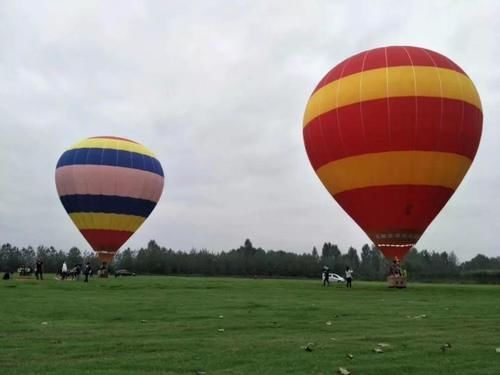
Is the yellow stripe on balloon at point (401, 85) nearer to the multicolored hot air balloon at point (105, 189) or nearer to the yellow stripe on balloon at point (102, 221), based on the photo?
the multicolored hot air balloon at point (105, 189)

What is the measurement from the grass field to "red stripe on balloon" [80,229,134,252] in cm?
2857

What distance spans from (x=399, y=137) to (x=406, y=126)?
0.67 metres

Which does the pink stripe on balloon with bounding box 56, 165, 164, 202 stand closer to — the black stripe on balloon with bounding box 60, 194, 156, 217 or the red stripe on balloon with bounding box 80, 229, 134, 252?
the black stripe on balloon with bounding box 60, 194, 156, 217

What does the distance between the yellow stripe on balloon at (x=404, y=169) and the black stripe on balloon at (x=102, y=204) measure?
20665 mm

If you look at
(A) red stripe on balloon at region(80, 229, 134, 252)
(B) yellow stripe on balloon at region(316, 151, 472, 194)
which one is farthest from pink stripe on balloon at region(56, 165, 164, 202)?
(B) yellow stripe on balloon at region(316, 151, 472, 194)

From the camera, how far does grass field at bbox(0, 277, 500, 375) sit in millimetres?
8219

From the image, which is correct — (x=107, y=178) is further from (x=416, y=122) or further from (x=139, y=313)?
(x=139, y=313)

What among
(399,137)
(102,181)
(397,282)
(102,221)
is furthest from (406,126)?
(102,221)

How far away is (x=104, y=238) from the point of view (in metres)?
46.9

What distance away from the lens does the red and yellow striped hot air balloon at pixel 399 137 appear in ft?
103

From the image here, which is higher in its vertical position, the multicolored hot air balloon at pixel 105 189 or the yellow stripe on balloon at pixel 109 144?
the yellow stripe on balloon at pixel 109 144

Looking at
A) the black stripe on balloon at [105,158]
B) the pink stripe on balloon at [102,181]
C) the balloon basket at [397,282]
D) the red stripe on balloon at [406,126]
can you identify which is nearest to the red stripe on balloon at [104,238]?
the pink stripe on balloon at [102,181]

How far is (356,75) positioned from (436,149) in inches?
235

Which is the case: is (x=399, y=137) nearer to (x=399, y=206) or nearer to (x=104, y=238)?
(x=399, y=206)
